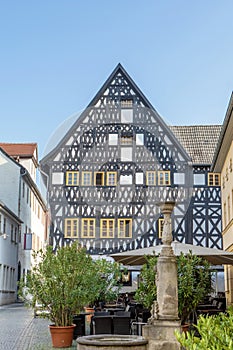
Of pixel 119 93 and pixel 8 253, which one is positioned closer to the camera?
pixel 8 253

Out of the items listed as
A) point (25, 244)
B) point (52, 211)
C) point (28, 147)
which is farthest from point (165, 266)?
point (28, 147)

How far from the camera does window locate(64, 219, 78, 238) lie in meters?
29.9

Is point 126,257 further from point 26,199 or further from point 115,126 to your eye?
point 26,199

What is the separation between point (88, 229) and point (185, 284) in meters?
20.4

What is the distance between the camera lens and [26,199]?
33.6m

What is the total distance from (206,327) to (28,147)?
3281cm

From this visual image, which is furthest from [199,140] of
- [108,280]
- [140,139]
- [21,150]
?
[108,280]

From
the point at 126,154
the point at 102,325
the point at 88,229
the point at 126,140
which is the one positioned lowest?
the point at 102,325

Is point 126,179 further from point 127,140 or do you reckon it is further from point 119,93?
point 119,93

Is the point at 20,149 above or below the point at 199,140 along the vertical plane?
below

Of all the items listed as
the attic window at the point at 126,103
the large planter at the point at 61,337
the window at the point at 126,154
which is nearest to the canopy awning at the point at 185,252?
the large planter at the point at 61,337

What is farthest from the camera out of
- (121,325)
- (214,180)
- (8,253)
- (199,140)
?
(199,140)

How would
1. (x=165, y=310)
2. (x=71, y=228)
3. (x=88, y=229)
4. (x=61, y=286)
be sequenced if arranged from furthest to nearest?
(x=88, y=229)
(x=71, y=228)
(x=61, y=286)
(x=165, y=310)

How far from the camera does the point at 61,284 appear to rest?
1066 cm
